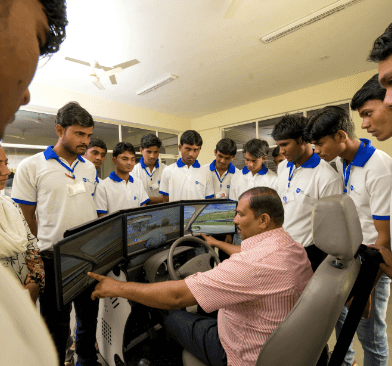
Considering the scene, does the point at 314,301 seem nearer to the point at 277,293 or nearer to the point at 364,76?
the point at 277,293

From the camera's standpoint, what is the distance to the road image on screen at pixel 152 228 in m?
1.48

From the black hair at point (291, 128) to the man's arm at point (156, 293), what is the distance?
1718mm

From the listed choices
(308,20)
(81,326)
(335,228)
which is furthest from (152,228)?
(308,20)

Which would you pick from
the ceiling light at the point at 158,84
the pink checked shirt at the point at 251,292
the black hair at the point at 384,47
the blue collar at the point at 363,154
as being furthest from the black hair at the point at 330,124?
the ceiling light at the point at 158,84

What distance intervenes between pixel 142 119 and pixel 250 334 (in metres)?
6.91

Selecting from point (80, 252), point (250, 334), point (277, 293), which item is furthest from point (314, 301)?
point (80, 252)

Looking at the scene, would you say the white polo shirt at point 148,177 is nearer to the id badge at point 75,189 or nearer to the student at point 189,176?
the student at point 189,176

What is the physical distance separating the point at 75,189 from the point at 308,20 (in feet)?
12.4

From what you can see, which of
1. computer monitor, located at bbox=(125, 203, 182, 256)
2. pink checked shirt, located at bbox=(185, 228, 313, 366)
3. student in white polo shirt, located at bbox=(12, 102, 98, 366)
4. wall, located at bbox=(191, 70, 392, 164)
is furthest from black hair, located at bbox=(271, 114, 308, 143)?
wall, located at bbox=(191, 70, 392, 164)

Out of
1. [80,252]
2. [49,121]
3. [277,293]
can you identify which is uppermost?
[49,121]

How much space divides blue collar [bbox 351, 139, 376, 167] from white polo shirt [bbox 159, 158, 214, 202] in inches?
68.1

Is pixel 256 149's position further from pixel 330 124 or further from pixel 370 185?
pixel 370 185

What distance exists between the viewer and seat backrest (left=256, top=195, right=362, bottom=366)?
710mm

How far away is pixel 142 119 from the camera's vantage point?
274 inches
